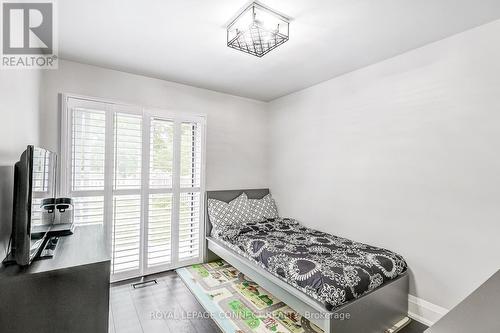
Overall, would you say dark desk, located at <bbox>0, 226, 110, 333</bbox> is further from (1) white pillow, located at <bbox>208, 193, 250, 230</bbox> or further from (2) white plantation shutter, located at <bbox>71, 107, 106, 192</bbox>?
(1) white pillow, located at <bbox>208, 193, 250, 230</bbox>

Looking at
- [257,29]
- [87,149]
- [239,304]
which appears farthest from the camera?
[87,149]

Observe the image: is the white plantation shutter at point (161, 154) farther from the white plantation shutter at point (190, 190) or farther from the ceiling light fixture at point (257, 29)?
the ceiling light fixture at point (257, 29)

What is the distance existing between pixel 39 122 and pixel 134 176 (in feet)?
3.52

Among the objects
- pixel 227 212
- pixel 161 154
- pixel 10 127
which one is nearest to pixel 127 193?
pixel 161 154

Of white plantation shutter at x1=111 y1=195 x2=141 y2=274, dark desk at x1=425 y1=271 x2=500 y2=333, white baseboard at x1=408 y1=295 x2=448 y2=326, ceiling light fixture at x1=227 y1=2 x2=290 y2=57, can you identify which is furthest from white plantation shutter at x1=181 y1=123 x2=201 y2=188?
dark desk at x1=425 y1=271 x2=500 y2=333

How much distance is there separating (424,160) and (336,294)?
1.55 m

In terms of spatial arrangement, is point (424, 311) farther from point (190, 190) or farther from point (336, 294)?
point (190, 190)

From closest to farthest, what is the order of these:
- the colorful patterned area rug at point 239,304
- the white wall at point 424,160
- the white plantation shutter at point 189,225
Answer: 1. the white wall at point 424,160
2. the colorful patterned area rug at point 239,304
3. the white plantation shutter at point 189,225

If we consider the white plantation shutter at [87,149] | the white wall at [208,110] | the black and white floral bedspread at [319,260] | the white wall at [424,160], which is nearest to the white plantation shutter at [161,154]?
the white wall at [208,110]

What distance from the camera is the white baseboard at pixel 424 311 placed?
85.0 inches

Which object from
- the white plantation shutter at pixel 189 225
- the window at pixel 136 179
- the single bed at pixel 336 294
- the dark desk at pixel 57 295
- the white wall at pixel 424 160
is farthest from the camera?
the white plantation shutter at pixel 189 225

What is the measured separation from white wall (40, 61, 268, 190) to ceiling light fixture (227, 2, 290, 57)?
1.48 metres

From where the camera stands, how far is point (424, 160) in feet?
7.54

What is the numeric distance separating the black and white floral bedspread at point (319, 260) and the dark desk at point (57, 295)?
4.57ft
